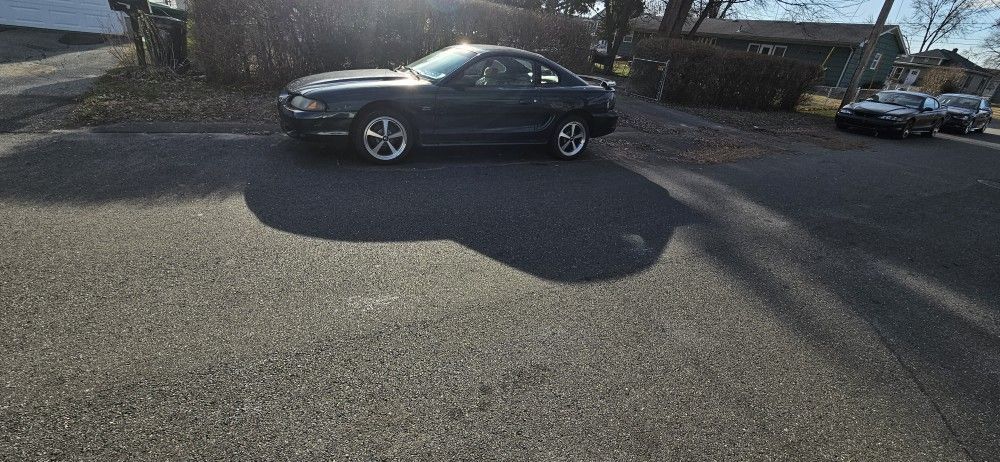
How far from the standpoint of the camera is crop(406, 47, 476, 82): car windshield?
20.7 ft

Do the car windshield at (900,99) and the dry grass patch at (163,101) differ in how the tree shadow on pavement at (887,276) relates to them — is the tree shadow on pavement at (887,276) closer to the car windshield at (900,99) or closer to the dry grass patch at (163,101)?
the dry grass patch at (163,101)

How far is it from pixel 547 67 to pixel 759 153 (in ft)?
18.5

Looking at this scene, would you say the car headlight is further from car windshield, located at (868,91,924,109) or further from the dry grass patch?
car windshield, located at (868,91,924,109)

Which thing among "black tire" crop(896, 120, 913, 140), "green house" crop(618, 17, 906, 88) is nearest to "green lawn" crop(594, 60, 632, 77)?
"green house" crop(618, 17, 906, 88)

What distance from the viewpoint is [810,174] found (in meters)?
8.59

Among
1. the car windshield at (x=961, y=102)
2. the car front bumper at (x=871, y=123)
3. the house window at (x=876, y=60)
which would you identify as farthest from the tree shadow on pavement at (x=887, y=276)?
the house window at (x=876, y=60)

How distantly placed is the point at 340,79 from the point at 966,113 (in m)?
23.2

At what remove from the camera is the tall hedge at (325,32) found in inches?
345

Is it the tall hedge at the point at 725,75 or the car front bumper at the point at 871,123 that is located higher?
the tall hedge at the point at 725,75

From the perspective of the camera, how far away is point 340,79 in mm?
5977

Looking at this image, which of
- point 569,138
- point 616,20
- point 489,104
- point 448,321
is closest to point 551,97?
point 569,138

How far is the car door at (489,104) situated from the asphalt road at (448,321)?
0.84 metres

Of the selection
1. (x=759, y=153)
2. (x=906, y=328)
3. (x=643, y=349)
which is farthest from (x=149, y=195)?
(x=759, y=153)

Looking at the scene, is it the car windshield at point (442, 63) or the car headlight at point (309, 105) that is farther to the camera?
the car windshield at point (442, 63)
